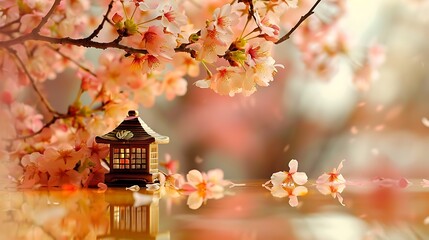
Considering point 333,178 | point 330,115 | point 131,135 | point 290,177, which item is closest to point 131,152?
point 131,135

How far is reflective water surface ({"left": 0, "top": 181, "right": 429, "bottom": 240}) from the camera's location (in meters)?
0.88

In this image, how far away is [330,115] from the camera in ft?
5.70

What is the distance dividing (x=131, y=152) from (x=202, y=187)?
0.15m

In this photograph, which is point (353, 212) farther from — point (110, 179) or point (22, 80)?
point (22, 80)

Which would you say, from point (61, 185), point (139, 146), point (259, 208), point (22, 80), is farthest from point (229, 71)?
point (22, 80)

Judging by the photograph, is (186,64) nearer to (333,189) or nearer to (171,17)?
(333,189)

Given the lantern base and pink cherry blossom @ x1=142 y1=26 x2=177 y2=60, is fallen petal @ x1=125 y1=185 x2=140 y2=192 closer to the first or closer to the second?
the lantern base

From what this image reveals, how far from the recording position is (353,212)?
108 cm

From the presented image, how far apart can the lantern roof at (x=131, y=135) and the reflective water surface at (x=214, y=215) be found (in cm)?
9

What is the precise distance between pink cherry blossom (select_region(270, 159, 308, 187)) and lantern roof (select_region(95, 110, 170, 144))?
0.70ft

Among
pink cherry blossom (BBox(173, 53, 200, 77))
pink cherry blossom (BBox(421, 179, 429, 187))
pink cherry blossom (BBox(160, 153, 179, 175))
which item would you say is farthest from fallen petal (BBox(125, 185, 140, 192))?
pink cherry blossom (BBox(421, 179, 429, 187))

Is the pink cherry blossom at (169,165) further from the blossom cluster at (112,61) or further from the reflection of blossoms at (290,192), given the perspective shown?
the reflection of blossoms at (290,192)

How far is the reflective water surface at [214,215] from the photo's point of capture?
2.87 ft

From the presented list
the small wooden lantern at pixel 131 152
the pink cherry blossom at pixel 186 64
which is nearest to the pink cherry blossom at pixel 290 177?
the small wooden lantern at pixel 131 152
